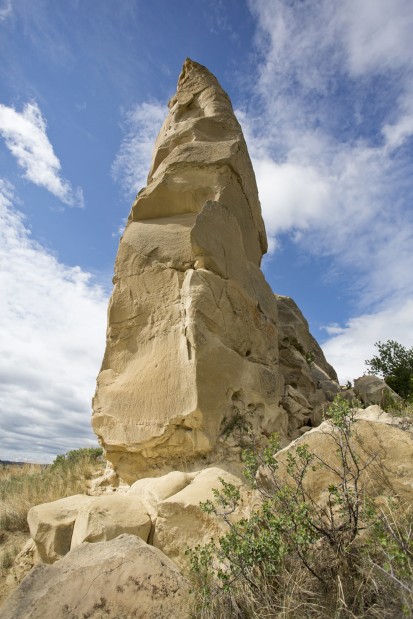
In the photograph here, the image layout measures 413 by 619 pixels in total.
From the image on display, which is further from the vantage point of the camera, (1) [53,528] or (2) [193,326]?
(2) [193,326]

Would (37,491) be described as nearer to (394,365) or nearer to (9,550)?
(9,550)

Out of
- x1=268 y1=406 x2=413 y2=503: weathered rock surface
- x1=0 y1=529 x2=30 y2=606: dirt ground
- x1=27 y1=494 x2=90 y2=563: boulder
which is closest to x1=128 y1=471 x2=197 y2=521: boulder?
x1=27 y1=494 x2=90 y2=563: boulder

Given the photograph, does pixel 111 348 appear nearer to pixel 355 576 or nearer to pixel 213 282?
pixel 213 282

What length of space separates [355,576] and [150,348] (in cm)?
456

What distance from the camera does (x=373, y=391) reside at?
11.2m

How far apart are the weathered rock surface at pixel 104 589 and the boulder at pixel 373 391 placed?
28.5 ft

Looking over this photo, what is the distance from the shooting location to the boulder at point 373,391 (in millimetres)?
10922

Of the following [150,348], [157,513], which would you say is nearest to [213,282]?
[150,348]

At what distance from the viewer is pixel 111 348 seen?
7402 millimetres

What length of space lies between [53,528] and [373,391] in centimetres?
903

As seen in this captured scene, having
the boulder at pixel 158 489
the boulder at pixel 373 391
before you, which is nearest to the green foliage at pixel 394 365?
the boulder at pixel 373 391

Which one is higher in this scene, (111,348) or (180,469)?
(111,348)

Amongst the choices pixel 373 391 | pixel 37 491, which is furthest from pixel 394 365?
pixel 37 491

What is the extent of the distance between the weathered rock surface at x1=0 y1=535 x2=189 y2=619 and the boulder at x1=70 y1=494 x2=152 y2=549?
94cm
